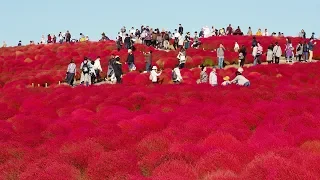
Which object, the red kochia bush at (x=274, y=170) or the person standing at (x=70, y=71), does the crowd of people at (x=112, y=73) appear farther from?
the red kochia bush at (x=274, y=170)

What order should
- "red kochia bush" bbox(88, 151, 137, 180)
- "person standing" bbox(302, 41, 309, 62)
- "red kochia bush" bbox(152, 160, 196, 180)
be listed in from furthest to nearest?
"person standing" bbox(302, 41, 309, 62)
"red kochia bush" bbox(88, 151, 137, 180)
"red kochia bush" bbox(152, 160, 196, 180)

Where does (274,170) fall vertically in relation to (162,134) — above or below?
above

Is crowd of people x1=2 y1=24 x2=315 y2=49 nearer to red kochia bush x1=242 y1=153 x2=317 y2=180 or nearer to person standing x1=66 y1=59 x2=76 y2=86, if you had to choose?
person standing x1=66 y1=59 x2=76 y2=86

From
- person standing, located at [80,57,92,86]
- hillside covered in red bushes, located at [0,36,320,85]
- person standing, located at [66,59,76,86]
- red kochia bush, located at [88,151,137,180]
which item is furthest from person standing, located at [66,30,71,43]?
red kochia bush, located at [88,151,137,180]

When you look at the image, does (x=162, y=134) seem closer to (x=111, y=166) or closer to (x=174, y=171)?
(x=111, y=166)

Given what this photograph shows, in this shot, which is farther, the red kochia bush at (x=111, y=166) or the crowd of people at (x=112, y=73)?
the crowd of people at (x=112, y=73)

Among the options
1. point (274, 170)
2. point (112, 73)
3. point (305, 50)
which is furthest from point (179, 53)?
point (274, 170)

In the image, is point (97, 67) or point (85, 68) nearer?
point (85, 68)

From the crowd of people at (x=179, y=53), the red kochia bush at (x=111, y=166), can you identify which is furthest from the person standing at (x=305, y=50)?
the red kochia bush at (x=111, y=166)

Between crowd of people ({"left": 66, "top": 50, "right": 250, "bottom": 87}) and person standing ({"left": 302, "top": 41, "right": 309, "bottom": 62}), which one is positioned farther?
person standing ({"left": 302, "top": 41, "right": 309, "bottom": 62})

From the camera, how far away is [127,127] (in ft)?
38.1

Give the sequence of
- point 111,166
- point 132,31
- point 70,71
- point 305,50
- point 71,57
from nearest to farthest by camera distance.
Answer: point 111,166 → point 70,71 → point 305,50 → point 71,57 → point 132,31

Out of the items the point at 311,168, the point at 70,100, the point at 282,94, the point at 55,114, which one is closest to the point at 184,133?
the point at 311,168

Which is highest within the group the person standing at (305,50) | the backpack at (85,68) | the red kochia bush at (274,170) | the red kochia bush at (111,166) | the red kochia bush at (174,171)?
the person standing at (305,50)
